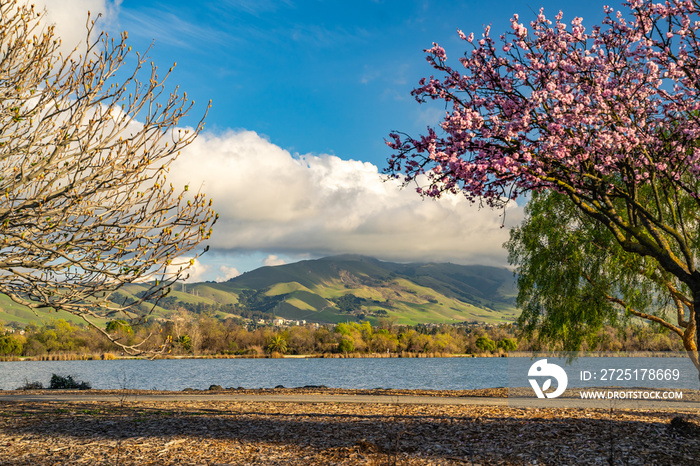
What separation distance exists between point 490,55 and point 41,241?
29.1 feet

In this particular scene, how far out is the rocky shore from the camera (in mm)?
10445

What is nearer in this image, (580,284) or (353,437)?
(353,437)

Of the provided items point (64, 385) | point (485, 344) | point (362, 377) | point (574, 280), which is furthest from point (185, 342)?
point (574, 280)

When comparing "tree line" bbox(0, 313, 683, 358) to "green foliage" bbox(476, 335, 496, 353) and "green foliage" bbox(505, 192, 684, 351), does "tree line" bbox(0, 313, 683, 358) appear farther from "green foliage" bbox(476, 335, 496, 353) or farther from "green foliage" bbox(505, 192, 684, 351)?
"green foliage" bbox(505, 192, 684, 351)

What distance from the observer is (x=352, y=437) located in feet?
40.5

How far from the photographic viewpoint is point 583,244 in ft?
73.9

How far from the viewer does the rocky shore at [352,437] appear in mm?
10445

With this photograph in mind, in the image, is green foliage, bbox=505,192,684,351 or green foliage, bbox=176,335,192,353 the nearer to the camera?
green foliage, bbox=505,192,684,351

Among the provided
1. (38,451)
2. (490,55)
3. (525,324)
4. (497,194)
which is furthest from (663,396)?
(38,451)

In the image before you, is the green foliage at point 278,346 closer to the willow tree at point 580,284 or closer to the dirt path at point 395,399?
the dirt path at point 395,399

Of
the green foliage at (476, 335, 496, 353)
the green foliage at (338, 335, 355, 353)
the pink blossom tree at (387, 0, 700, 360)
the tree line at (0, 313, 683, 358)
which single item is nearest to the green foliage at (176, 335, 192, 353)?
the tree line at (0, 313, 683, 358)

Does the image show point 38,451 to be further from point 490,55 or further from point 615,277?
point 615,277

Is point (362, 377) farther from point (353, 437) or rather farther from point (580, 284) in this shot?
point (353, 437)

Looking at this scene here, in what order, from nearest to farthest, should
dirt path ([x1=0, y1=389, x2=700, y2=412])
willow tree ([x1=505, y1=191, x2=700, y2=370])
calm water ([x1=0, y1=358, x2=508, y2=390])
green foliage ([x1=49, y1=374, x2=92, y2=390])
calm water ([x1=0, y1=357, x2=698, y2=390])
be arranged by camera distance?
1. dirt path ([x1=0, y1=389, x2=700, y2=412])
2. willow tree ([x1=505, y1=191, x2=700, y2=370])
3. green foliage ([x1=49, y1=374, x2=92, y2=390])
4. calm water ([x1=0, y1=357, x2=698, y2=390])
5. calm water ([x1=0, y1=358, x2=508, y2=390])
